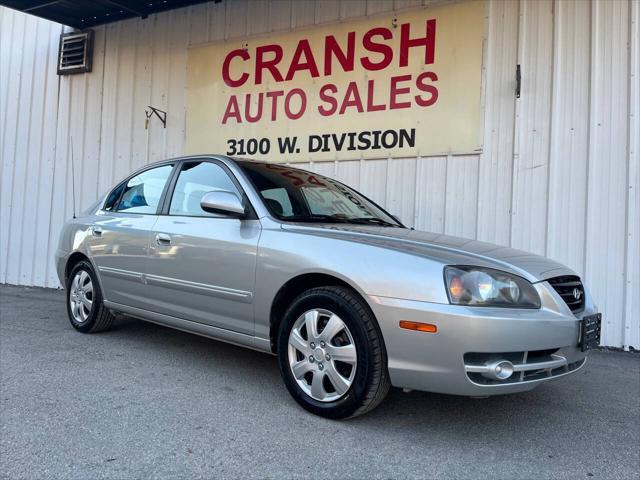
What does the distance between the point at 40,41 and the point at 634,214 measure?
9.46 metres

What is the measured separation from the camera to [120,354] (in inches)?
162

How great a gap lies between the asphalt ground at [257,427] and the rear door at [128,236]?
1.85 ft

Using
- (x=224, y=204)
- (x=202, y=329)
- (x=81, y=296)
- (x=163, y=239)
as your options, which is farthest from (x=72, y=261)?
(x=224, y=204)

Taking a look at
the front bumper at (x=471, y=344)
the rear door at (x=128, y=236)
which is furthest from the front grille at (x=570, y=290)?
the rear door at (x=128, y=236)

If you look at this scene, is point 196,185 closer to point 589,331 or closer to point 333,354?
point 333,354

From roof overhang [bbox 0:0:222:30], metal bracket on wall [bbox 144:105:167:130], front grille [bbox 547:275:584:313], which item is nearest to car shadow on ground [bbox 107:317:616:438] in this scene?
front grille [bbox 547:275:584:313]

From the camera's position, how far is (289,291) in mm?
3105

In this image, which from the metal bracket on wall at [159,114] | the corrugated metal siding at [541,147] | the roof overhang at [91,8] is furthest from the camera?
the metal bracket on wall at [159,114]

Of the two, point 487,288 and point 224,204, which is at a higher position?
point 224,204

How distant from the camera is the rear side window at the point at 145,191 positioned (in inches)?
163

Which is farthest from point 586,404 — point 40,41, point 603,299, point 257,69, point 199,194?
point 40,41

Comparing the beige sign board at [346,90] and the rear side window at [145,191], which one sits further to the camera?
the beige sign board at [346,90]

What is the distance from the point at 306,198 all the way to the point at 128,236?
1.54m

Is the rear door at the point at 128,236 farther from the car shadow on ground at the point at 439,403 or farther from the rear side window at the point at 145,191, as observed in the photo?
the car shadow on ground at the point at 439,403
